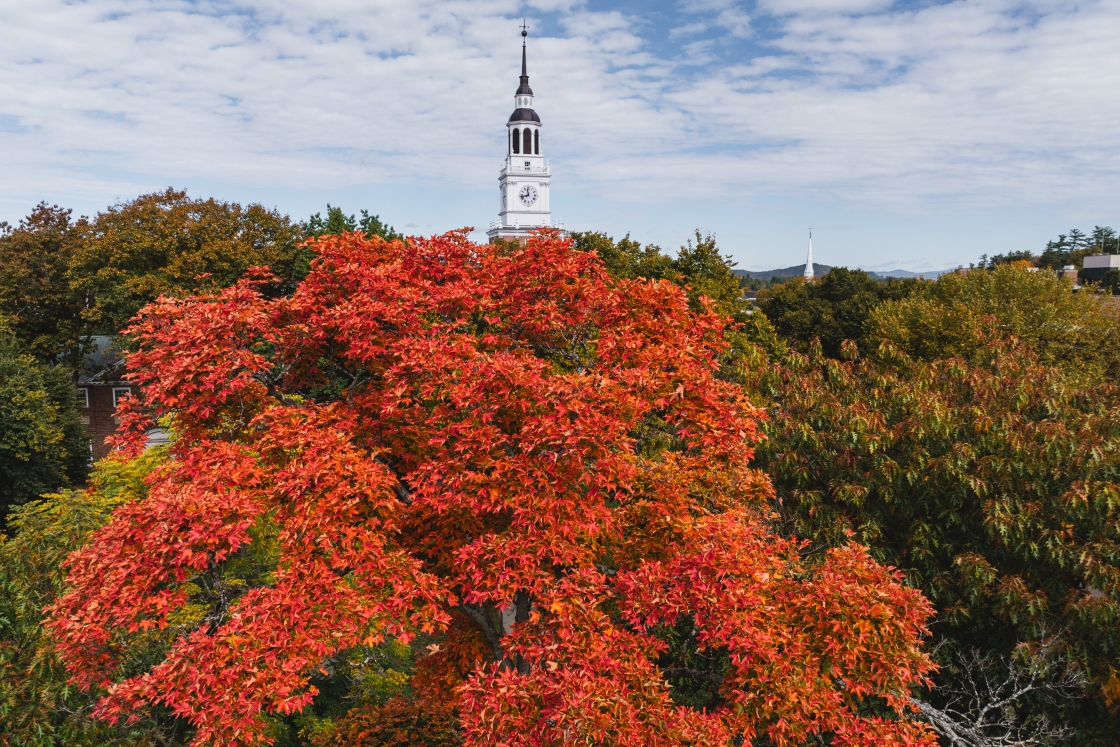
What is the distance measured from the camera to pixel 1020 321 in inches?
1134

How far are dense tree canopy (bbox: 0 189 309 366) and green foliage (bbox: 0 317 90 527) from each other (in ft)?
11.2

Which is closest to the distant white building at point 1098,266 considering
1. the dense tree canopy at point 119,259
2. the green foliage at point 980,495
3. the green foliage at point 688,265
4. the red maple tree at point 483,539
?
the green foliage at point 688,265

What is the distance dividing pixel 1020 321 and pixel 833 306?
432 inches

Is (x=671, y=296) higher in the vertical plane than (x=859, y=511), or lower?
higher

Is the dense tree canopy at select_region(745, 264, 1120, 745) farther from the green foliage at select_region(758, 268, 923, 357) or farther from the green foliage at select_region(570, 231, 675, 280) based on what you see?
the green foliage at select_region(758, 268, 923, 357)

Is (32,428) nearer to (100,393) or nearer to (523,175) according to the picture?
(100,393)

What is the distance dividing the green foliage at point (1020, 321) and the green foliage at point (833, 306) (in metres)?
4.39

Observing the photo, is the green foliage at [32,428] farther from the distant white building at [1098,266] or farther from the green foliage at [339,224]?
the distant white building at [1098,266]

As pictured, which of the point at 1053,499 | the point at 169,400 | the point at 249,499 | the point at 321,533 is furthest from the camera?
the point at 1053,499

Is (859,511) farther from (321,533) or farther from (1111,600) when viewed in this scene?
(321,533)

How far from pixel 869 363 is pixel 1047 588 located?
5.72 metres

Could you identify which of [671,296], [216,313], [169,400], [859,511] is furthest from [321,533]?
[859,511]

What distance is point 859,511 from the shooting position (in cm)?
1186

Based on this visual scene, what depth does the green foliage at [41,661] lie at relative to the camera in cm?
888
